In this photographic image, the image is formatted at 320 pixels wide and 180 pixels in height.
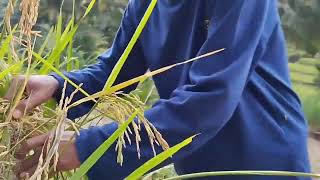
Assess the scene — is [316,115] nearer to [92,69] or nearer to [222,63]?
[92,69]

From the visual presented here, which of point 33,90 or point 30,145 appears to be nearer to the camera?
point 30,145

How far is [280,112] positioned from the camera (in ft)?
4.93

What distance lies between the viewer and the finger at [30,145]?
1084mm

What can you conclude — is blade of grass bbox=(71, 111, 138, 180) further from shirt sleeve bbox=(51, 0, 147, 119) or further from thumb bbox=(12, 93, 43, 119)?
shirt sleeve bbox=(51, 0, 147, 119)

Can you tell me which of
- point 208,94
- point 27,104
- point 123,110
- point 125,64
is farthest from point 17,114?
point 125,64

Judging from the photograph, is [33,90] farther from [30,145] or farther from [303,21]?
[303,21]

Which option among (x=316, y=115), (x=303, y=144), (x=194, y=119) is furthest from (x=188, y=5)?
(x=316, y=115)

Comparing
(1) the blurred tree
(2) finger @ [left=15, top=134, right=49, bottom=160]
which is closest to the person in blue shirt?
(2) finger @ [left=15, top=134, right=49, bottom=160]

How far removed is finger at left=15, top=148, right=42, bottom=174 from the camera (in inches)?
42.6

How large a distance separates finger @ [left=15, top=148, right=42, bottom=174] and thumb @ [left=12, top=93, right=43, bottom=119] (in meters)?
0.06

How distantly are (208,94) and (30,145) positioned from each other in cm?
30

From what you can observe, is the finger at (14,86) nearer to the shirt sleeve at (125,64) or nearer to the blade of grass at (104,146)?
the blade of grass at (104,146)

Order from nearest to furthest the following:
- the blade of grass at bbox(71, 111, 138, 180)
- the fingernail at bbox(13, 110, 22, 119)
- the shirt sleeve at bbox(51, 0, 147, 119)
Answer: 1. the blade of grass at bbox(71, 111, 138, 180)
2. the fingernail at bbox(13, 110, 22, 119)
3. the shirt sleeve at bbox(51, 0, 147, 119)

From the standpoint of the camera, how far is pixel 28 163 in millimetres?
1095
